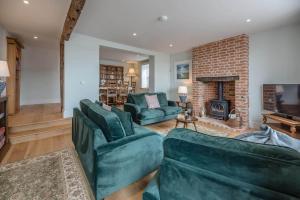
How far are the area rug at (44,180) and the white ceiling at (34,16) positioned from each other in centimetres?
265

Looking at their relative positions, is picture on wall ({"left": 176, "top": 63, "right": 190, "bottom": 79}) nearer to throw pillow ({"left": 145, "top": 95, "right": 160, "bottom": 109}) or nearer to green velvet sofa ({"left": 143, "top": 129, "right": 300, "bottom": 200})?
throw pillow ({"left": 145, "top": 95, "right": 160, "bottom": 109})

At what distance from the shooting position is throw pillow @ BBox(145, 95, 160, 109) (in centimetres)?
459

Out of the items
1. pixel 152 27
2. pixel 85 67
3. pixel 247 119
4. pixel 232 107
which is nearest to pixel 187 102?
pixel 232 107

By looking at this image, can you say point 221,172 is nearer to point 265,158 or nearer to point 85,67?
point 265,158

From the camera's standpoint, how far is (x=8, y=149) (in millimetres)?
2781

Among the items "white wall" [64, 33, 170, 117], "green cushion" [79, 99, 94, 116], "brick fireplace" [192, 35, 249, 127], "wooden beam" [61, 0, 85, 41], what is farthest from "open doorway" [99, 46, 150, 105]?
"green cushion" [79, 99, 94, 116]

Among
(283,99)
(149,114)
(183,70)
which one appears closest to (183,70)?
(183,70)

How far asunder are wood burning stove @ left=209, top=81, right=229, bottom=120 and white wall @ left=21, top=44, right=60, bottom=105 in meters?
6.41

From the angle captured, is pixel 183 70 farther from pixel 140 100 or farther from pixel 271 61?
pixel 271 61

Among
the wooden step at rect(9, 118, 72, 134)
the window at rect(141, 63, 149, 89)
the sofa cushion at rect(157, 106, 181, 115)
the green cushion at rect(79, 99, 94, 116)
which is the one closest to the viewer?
the green cushion at rect(79, 99, 94, 116)

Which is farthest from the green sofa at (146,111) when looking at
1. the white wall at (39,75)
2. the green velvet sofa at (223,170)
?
the white wall at (39,75)

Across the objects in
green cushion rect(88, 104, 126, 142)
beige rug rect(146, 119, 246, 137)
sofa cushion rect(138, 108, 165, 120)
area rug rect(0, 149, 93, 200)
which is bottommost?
area rug rect(0, 149, 93, 200)

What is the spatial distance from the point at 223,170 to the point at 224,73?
14.6 ft

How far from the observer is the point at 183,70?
6.18m
